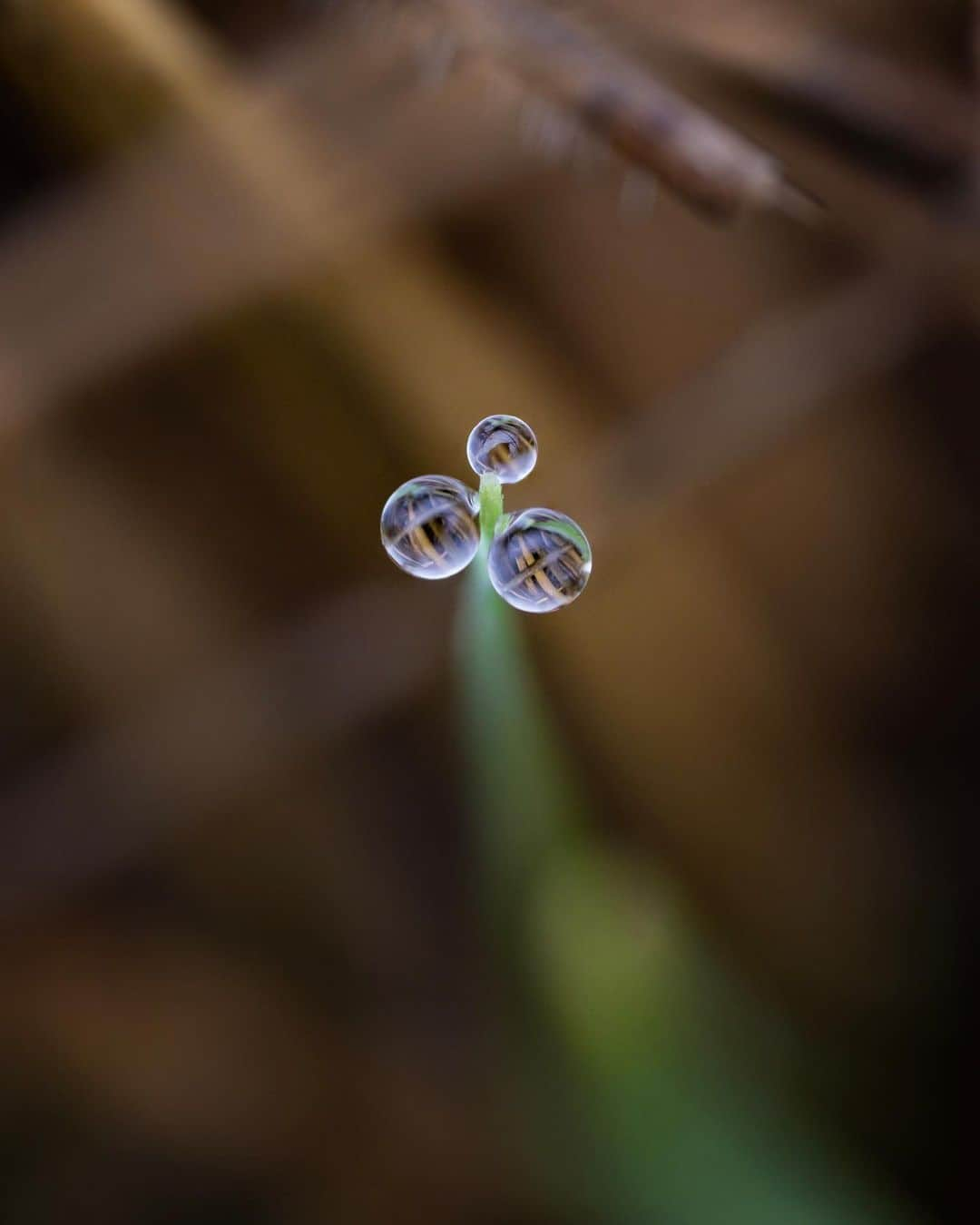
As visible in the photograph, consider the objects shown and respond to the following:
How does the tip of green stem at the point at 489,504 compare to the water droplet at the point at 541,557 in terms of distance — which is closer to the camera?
the water droplet at the point at 541,557

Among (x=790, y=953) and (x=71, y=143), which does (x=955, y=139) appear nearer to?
(x=71, y=143)

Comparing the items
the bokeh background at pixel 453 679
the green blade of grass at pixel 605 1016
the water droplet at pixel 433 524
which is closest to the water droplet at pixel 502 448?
the water droplet at pixel 433 524

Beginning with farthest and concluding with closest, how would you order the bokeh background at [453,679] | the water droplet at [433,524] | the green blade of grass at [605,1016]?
the green blade of grass at [605,1016], the bokeh background at [453,679], the water droplet at [433,524]

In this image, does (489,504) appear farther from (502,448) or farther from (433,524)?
(433,524)

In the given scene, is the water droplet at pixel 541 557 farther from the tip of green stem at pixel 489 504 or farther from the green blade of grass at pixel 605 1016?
the green blade of grass at pixel 605 1016

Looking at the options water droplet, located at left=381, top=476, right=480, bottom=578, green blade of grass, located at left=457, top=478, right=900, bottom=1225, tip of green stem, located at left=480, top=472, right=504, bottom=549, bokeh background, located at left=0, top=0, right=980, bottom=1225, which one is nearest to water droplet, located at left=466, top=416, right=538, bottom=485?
tip of green stem, located at left=480, top=472, right=504, bottom=549

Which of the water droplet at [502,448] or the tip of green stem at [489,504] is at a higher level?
the water droplet at [502,448]

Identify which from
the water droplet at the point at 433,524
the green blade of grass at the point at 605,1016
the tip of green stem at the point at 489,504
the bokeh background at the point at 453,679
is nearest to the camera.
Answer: the water droplet at the point at 433,524
